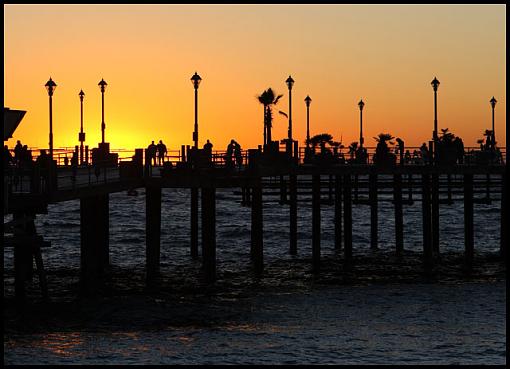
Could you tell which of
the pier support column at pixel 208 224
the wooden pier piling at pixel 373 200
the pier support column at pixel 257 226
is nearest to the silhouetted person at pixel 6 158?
the pier support column at pixel 208 224

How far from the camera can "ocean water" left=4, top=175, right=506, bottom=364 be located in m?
24.8

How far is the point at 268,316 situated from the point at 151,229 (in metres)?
7.98

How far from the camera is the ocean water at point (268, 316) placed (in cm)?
2480

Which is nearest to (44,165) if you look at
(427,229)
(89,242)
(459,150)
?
(89,242)

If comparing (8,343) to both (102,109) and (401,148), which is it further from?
(102,109)

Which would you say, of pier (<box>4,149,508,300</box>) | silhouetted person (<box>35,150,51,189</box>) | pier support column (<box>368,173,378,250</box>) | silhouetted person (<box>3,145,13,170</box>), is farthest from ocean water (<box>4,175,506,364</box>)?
silhouetted person (<box>3,145,13,170</box>)

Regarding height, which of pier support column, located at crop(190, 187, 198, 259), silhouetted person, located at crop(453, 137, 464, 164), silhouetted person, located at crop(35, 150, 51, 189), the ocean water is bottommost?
the ocean water

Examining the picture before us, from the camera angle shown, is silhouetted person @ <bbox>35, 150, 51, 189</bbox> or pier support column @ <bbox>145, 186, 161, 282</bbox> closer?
silhouetted person @ <bbox>35, 150, 51, 189</bbox>

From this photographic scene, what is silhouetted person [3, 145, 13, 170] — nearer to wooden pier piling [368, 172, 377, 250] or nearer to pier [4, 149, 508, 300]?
pier [4, 149, 508, 300]

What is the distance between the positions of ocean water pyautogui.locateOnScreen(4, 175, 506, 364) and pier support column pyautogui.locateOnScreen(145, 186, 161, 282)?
0.71 meters

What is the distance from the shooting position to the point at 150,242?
37.0 meters

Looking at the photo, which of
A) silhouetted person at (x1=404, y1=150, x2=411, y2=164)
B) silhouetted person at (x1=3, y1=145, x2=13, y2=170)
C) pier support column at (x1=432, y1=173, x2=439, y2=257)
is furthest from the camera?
pier support column at (x1=432, y1=173, x2=439, y2=257)

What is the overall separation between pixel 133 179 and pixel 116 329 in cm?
831

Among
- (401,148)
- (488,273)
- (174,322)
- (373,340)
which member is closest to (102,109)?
(401,148)
